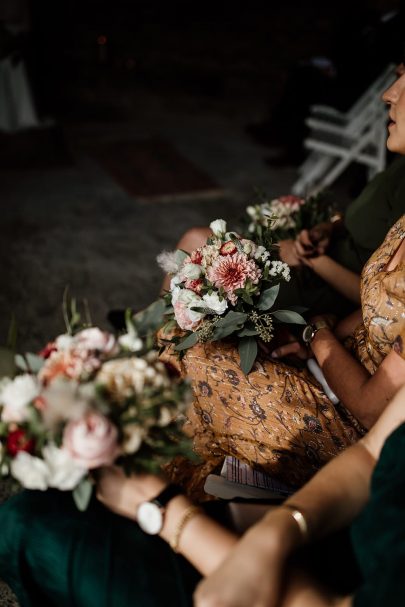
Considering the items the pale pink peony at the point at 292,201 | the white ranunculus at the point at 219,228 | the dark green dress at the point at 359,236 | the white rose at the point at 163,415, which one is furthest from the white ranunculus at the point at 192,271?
the pale pink peony at the point at 292,201

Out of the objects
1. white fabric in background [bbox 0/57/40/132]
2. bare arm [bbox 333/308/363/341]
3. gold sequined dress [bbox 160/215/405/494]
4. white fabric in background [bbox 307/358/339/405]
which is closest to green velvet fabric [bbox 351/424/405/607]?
gold sequined dress [bbox 160/215/405/494]

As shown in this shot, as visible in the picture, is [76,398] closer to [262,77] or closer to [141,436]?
[141,436]

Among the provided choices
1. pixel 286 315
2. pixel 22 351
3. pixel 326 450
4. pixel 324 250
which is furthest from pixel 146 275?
pixel 326 450

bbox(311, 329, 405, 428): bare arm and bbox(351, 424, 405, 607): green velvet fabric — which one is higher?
bbox(351, 424, 405, 607): green velvet fabric

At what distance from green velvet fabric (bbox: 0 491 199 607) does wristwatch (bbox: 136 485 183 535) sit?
0.10 ft

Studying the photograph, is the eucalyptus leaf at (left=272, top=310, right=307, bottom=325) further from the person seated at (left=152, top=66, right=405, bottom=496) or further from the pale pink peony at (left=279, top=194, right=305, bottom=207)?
the pale pink peony at (left=279, top=194, right=305, bottom=207)

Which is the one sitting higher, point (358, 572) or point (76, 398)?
point (76, 398)

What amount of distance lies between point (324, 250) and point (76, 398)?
5.02ft

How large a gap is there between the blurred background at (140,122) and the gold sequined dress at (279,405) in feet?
4.72

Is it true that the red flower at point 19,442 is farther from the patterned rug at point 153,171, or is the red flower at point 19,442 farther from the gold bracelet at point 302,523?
the patterned rug at point 153,171

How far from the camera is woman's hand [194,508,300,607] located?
1051 millimetres

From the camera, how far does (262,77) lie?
8.18 meters

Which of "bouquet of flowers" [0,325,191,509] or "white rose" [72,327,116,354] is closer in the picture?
"bouquet of flowers" [0,325,191,509]

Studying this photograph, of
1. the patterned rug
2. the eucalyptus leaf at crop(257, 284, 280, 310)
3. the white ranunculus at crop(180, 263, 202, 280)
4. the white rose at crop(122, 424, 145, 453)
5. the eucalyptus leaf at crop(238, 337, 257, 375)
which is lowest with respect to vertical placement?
the patterned rug
